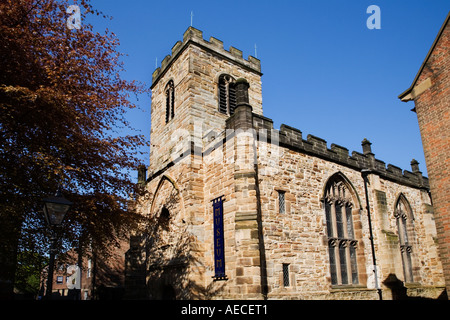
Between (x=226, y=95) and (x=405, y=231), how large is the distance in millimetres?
12954

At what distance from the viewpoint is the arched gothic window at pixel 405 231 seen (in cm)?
1819

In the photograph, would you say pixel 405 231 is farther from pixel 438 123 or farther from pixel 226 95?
pixel 226 95

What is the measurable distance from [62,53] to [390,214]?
17157mm

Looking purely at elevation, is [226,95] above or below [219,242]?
above

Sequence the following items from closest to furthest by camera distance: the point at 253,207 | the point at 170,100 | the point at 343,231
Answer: the point at 253,207
the point at 343,231
the point at 170,100

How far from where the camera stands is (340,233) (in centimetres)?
1503

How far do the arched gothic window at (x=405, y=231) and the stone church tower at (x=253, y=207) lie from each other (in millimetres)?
91

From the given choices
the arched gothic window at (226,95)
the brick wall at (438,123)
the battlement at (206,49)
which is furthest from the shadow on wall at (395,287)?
the battlement at (206,49)

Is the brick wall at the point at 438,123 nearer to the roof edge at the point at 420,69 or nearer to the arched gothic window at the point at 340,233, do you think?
the roof edge at the point at 420,69

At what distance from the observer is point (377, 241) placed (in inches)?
632

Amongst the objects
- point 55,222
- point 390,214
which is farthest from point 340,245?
point 55,222

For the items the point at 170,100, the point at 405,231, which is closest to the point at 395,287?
the point at 405,231

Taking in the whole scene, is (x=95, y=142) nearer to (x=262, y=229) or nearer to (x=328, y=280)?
(x=262, y=229)
